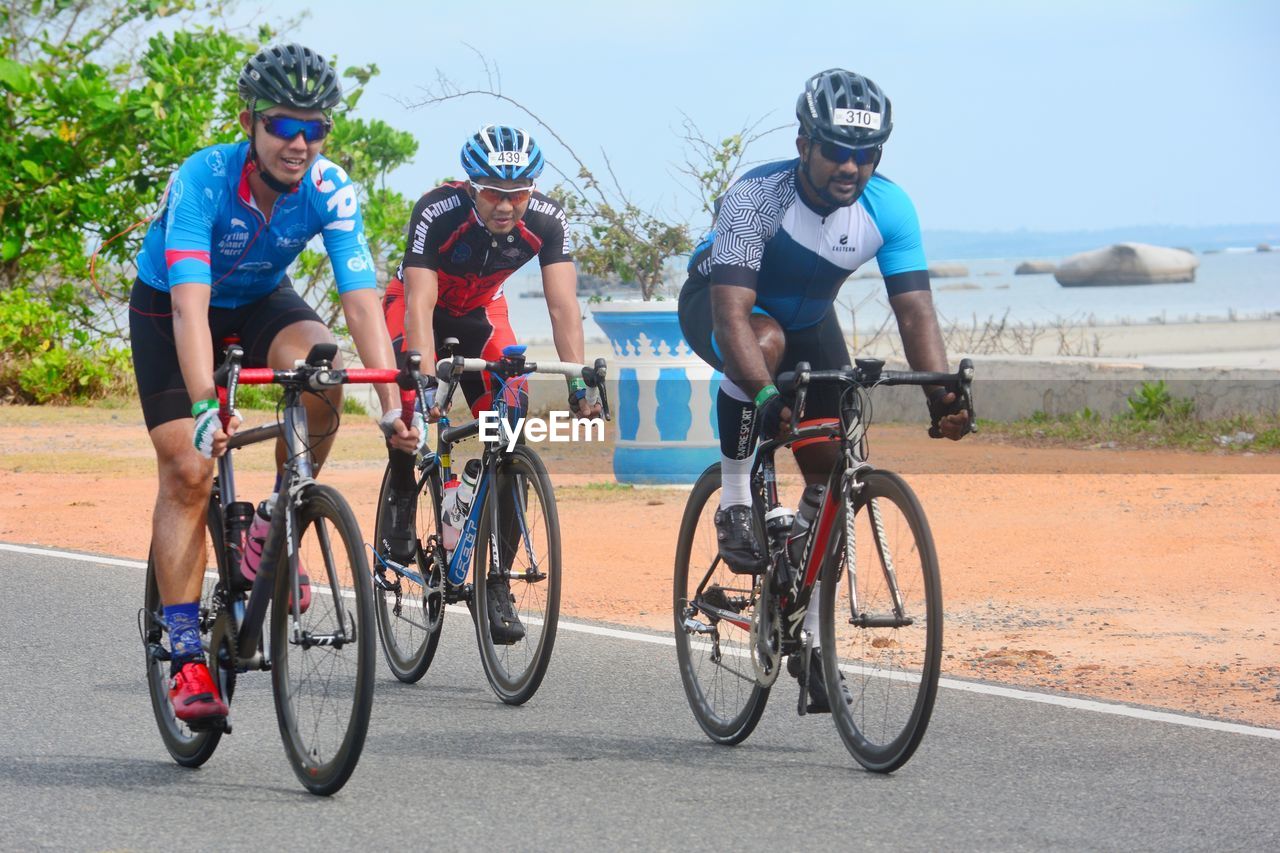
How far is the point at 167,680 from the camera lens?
6.04m

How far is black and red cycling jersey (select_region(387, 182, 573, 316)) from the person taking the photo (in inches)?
291

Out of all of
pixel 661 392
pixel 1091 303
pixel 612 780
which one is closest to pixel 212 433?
pixel 612 780

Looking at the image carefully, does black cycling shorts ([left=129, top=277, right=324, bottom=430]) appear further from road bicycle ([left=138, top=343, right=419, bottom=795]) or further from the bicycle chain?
the bicycle chain

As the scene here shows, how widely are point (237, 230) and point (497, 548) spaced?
170 cm

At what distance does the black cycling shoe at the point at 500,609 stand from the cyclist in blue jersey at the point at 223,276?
47.8 inches

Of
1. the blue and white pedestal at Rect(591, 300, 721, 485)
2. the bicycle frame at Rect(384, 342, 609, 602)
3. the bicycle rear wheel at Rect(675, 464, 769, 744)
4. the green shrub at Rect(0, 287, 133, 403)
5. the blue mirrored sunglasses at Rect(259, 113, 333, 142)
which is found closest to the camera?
the blue mirrored sunglasses at Rect(259, 113, 333, 142)

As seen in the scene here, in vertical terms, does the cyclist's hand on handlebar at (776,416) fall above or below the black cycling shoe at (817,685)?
above

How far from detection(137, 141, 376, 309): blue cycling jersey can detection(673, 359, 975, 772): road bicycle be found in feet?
4.96

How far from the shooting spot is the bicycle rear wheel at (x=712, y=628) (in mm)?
6168

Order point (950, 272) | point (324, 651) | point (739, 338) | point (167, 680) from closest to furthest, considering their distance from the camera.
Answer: point (324, 651)
point (739, 338)
point (167, 680)
point (950, 272)

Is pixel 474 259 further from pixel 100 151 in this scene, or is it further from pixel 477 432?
pixel 100 151

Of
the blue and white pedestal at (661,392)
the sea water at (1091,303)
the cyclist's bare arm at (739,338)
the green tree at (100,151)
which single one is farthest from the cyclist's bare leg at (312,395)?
the sea water at (1091,303)

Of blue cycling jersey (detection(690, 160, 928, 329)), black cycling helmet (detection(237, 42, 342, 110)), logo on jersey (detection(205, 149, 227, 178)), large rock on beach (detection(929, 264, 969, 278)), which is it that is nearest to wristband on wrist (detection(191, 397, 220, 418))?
logo on jersey (detection(205, 149, 227, 178))

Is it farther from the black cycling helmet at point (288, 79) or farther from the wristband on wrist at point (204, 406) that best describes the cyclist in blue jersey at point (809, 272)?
the wristband on wrist at point (204, 406)
